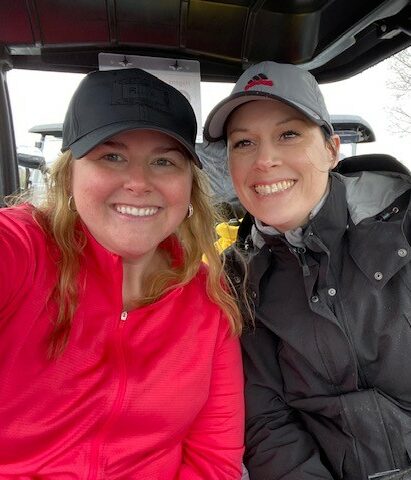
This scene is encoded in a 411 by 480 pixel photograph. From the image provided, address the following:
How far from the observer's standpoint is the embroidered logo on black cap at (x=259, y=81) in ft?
4.67

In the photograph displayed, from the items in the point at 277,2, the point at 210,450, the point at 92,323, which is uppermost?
the point at 277,2

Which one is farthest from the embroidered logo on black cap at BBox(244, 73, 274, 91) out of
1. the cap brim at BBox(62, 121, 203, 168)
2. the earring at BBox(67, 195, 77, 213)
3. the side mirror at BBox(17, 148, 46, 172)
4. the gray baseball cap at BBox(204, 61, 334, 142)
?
the side mirror at BBox(17, 148, 46, 172)

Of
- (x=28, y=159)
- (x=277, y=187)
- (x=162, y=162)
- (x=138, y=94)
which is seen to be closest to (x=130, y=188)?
(x=162, y=162)

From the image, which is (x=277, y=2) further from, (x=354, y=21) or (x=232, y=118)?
(x=232, y=118)

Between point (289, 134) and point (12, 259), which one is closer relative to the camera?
point (12, 259)

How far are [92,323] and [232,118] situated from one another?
812mm

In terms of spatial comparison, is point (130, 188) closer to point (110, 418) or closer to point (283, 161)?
point (283, 161)

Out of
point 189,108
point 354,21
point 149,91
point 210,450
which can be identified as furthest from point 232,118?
point 210,450

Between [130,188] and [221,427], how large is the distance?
0.81 m

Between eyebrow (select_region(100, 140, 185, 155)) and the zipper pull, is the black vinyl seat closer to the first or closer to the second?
the zipper pull

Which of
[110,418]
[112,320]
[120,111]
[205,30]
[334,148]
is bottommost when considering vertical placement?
[110,418]

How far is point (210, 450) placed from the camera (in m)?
1.44

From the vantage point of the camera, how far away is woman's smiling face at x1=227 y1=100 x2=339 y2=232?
1.45m

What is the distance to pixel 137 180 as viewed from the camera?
4.19 ft
